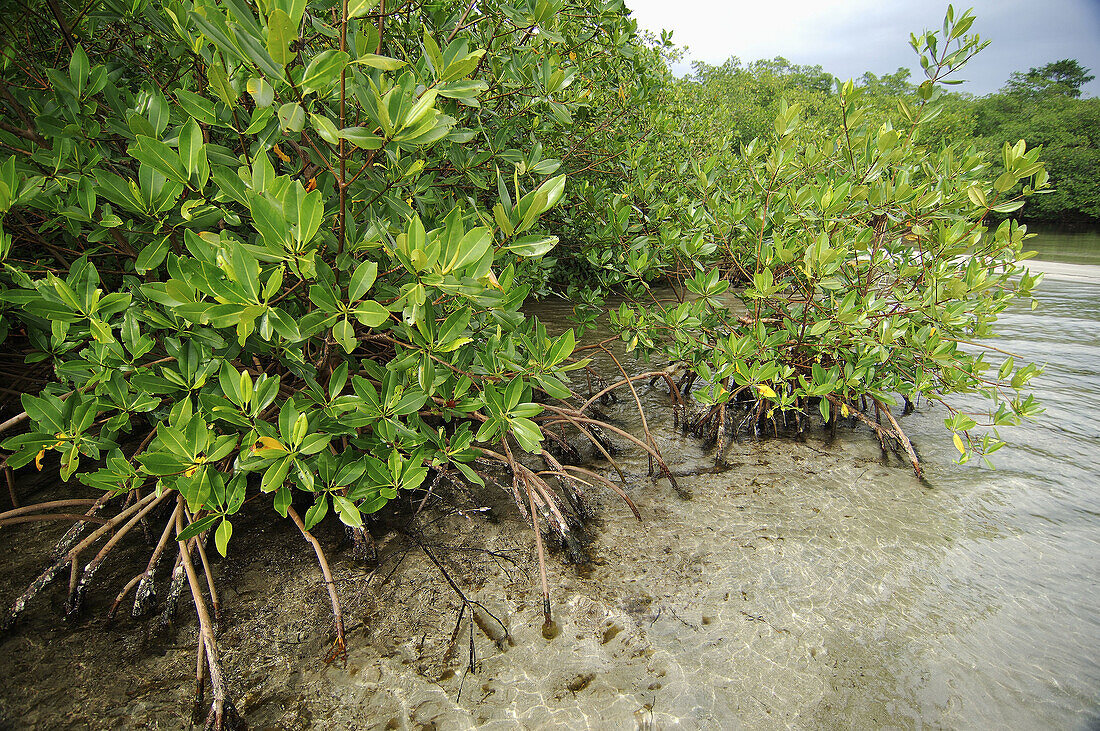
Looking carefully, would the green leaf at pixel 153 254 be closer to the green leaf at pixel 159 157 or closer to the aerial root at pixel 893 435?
the green leaf at pixel 159 157

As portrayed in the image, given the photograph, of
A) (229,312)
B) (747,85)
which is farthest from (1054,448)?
(747,85)

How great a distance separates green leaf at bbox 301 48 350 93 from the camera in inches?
41.1

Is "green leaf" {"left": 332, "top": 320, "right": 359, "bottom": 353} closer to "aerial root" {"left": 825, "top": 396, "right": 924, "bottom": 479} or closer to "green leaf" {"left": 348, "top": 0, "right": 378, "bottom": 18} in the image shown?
"green leaf" {"left": 348, "top": 0, "right": 378, "bottom": 18}

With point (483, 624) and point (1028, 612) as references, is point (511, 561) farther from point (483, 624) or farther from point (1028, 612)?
point (1028, 612)

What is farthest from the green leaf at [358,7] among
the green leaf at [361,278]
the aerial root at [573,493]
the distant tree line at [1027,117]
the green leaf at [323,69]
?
the distant tree line at [1027,117]

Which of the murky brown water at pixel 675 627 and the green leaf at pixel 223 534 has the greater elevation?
the green leaf at pixel 223 534

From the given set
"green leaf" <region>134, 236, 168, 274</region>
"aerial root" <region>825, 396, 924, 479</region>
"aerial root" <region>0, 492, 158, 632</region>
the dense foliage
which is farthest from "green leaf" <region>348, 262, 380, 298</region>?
"aerial root" <region>825, 396, 924, 479</region>

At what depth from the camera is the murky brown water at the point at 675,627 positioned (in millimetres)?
1597

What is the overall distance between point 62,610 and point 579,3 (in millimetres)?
3417

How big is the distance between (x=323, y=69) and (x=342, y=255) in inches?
18.1

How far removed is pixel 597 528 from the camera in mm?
2475

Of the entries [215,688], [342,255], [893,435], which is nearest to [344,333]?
[342,255]

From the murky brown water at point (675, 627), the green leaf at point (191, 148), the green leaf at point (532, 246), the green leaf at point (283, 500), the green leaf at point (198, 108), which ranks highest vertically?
the green leaf at point (198, 108)

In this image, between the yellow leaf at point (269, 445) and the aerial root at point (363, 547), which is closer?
the yellow leaf at point (269, 445)
